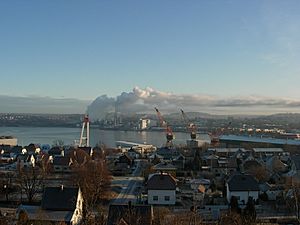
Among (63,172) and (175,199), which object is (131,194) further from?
(63,172)

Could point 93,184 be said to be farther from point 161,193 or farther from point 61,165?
point 61,165

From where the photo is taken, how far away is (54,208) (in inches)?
191

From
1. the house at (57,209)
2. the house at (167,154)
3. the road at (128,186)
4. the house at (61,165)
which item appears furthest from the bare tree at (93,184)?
the house at (167,154)

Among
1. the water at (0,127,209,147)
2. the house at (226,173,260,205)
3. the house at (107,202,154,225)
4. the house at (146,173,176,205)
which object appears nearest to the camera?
the house at (107,202,154,225)

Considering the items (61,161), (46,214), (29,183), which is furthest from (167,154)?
(46,214)

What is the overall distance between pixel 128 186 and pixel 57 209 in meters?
Answer: 2.93

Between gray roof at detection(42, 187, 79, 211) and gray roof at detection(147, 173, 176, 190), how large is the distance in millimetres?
1512

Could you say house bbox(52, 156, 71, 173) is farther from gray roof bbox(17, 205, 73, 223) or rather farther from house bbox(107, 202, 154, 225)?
house bbox(107, 202, 154, 225)

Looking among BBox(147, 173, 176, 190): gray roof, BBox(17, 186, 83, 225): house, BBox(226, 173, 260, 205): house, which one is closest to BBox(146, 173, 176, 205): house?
BBox(147, 173, 176, 190): gray roof

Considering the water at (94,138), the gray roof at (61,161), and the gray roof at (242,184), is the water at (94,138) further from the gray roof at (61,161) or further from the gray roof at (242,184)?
the gray roof at (242,184)

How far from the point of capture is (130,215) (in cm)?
416

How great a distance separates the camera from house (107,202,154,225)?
13.8 ft

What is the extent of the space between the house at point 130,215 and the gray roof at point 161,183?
5.93ft

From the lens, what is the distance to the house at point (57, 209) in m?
4.40
